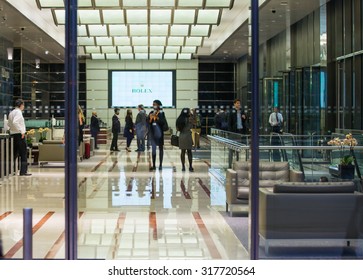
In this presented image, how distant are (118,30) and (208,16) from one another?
13.2 ft

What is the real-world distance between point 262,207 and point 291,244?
1.46 ft

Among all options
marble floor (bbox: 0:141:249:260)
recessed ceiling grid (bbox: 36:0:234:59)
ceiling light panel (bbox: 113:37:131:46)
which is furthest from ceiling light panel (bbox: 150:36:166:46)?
marble floor (bbox: 0:141:249:260)

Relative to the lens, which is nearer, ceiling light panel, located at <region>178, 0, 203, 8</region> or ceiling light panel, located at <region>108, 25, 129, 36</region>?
ceiling light panel, located at <region>178, 0, 203, 8</region>

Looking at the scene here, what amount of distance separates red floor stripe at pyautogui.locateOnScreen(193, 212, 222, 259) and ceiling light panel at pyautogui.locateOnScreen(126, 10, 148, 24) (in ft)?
41.5

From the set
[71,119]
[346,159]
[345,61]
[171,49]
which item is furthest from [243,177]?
[171,49]

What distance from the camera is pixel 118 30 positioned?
76.1 ft

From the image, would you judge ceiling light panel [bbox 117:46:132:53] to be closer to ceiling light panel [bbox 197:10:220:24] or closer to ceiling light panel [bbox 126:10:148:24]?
ceiling light panel [bbox 126:10:148:24]

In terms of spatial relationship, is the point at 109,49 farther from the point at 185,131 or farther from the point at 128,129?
the point at 185,131

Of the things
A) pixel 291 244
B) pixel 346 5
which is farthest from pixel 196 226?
pixel 346 5

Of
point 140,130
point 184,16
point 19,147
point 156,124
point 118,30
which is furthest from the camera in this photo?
point 118,30

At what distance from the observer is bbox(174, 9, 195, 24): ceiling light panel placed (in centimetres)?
2031

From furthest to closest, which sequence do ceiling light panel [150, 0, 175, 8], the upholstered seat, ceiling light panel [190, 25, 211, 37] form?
ceiling light panel [190, 25, 211, 37], ceiling light panel [150, 0, 175, 8], the upholstered seat

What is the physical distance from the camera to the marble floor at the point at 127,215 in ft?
21.3

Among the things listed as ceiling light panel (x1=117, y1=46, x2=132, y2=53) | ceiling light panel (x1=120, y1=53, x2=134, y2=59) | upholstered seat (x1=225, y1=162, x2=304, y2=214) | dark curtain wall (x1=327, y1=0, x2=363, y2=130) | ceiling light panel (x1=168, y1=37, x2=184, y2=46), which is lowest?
upholstered seat (x1=225, y1=162, x2=304, y2=214)
